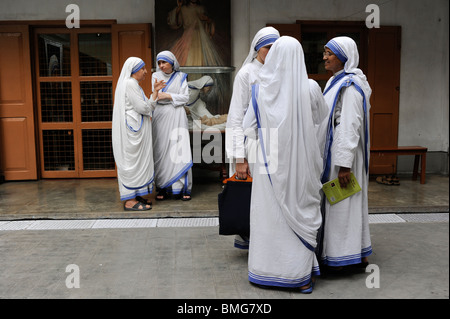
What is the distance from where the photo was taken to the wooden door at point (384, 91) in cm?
742

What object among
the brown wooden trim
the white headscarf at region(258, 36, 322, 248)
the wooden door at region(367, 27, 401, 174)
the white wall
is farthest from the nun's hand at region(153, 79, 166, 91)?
the wooden door at region(367, 27, 401, 174)

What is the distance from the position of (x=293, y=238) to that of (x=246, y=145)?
822 millimetres

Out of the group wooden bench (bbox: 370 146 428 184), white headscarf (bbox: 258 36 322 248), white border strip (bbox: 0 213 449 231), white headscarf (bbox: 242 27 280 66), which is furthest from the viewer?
wooden bench (bbox: 370 146 428 184)

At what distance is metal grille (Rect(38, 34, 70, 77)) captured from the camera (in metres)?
7.39

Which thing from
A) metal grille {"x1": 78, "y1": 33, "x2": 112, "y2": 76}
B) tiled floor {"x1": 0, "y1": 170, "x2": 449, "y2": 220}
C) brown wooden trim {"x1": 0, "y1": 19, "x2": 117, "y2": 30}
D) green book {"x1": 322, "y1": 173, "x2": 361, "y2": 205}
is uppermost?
brown wooden trim {"x1": 0, "y1": 19, "x2": 117, "y2": 30}

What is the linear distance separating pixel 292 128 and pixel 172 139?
3.06 m

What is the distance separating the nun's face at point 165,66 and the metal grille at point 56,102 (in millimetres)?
2334

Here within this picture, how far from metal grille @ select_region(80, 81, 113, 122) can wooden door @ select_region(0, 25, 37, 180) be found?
0.80m

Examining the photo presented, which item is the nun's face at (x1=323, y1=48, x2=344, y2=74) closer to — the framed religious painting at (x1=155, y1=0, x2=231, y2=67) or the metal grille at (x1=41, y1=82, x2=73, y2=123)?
the framed religious painting at (x1=155, y1=0, x2=231, y2=67)

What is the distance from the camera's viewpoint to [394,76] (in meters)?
7.54

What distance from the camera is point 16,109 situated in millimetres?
7348

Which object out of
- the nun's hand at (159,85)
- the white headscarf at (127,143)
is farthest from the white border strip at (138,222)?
the nun's hand at (159,85)

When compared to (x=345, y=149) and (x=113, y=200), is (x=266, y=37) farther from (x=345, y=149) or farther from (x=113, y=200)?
(x=113, y=200)

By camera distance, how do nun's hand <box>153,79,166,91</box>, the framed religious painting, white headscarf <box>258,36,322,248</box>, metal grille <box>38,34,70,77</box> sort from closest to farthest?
1. white headscarf <box>258,36,322,248</box>
2. nun's hand <box>153,79,166,91</box>
3. the framed religious painting
4. metal grille <box>38,34,70,77</box>
